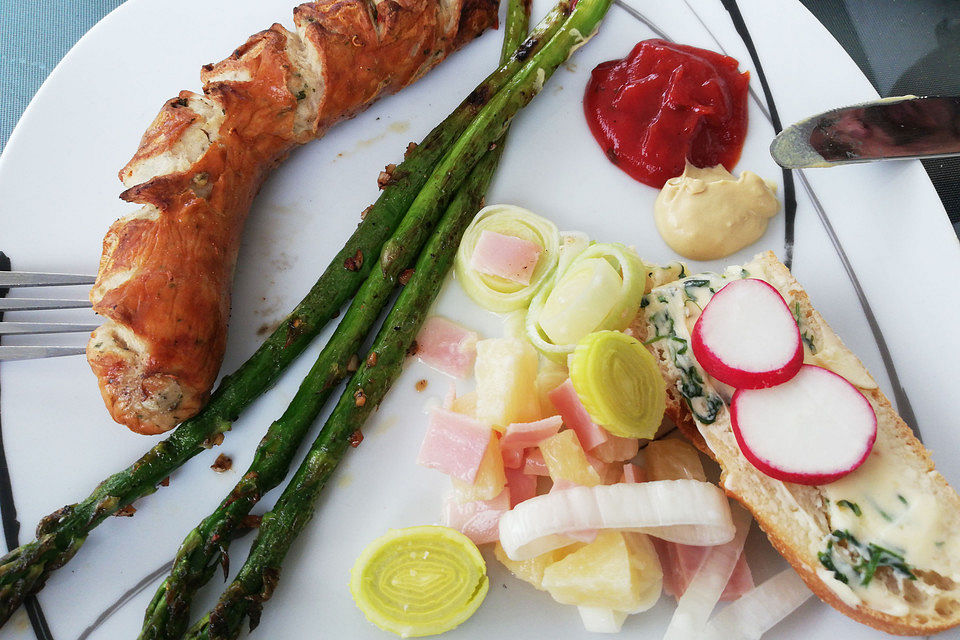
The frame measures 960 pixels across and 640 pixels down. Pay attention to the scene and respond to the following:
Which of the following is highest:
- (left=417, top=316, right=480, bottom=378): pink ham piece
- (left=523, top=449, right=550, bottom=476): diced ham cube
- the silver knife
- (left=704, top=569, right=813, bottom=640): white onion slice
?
the silver knife

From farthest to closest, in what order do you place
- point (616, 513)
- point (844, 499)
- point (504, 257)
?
point (504, 257) → point (616, 513) → point (844, 499)

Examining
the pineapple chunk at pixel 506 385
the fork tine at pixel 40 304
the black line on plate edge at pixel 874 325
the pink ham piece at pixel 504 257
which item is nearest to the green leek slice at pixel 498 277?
the pink ham piece at pixel 504 257

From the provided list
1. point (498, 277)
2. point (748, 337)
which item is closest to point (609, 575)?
point (748, 337)

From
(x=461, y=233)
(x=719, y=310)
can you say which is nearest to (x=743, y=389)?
(x=719, y=310)

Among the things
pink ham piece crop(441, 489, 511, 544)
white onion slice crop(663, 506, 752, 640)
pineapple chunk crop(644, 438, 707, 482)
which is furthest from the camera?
pineapple chunk crop(644, 438, 707, 482)

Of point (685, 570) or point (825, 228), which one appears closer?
point (685, 570)

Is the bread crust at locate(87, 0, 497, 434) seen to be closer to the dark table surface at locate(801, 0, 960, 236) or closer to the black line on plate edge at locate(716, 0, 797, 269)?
the black line on plate edge at locate(716, 0, 797, 269)

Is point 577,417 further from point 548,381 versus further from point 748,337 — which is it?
point 748,337

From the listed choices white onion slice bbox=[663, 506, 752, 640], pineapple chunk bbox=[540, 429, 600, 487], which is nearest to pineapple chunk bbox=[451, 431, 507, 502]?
pineapple chunk bbox=[540, 429, 600, 487]
